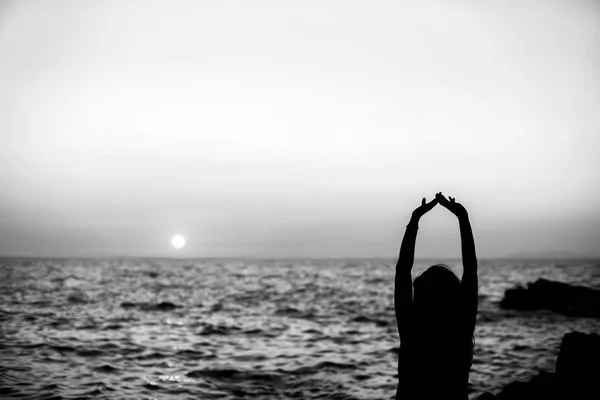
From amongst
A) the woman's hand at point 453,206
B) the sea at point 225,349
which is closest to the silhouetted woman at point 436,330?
the woman's hand at point 453,206

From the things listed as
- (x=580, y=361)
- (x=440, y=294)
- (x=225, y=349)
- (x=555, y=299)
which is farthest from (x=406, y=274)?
(x=555, y=299)

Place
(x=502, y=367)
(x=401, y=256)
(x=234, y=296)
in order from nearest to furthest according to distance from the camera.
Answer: (x=401, y=256) < (x=502, y=367) < (x=234, y=296)

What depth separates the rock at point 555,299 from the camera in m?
30.5

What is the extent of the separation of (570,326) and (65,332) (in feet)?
72.1

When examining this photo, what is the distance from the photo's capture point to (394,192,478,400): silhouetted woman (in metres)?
3.33

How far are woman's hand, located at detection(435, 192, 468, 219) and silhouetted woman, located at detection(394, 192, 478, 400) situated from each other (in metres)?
0.29

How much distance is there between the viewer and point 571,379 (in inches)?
385

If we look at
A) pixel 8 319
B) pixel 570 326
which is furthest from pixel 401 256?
pixel 570 326

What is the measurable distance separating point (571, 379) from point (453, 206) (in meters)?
8.11

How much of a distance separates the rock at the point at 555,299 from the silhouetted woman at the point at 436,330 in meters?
30.0

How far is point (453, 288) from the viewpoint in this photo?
3.32 m

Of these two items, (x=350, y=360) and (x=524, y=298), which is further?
(x=524, y=298)

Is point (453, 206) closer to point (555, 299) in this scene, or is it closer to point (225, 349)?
point (225, 349)

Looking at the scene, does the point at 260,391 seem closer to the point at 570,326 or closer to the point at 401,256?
the point at 401,256
